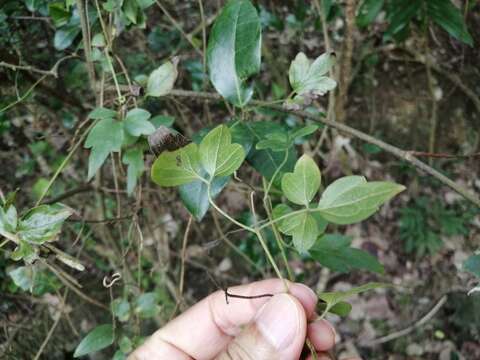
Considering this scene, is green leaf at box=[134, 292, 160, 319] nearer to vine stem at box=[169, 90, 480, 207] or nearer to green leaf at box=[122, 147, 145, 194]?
green leaf at box=[122, 147, 145, 194]

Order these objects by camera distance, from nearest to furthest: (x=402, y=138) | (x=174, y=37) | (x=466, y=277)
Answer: (x=174, y=37), (x=466, y=277), (x=402, y=138)

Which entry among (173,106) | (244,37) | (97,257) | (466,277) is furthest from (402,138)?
(244,37)

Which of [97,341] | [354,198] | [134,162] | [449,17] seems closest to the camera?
[354,198]

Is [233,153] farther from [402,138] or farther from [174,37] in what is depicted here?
[402,138]

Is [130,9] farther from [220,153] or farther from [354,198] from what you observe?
[354,198]

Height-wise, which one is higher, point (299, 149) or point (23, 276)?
point (23, 276)

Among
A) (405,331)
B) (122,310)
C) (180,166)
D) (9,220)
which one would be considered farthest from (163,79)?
(405,331)
